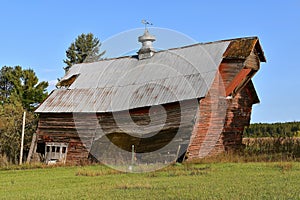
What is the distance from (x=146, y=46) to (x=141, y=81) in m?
4.78

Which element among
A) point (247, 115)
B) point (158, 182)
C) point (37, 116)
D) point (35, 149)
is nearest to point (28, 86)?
point (37, 116)

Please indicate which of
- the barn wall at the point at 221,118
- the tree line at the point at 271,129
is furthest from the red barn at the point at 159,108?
the tree line at the point at 271,129

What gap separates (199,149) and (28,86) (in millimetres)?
35592

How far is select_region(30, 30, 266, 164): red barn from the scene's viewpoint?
23.9 m

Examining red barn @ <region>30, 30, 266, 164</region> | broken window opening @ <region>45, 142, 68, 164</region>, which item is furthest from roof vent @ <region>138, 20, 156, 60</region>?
broken window opening @ <region>45, 142, 68, 164</region>

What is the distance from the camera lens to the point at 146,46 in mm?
31094

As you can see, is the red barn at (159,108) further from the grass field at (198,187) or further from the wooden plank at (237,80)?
the grass field at (198,187)

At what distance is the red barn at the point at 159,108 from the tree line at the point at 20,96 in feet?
7.12

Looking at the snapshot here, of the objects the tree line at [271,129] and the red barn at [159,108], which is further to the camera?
the tree line at [271,129]

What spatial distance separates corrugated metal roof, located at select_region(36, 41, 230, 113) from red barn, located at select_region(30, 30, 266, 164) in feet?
0.24

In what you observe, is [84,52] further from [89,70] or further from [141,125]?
[141,125]

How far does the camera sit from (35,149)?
29812 millimetres

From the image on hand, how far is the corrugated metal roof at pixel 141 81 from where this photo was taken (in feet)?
79.6

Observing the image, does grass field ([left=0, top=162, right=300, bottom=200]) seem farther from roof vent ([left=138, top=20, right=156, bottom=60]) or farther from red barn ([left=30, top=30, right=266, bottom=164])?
roof vent ([left=138, top=20, right=156, bottom=60])
